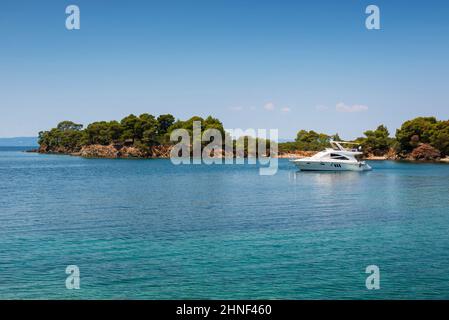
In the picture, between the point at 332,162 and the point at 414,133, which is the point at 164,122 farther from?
the point at 332,162

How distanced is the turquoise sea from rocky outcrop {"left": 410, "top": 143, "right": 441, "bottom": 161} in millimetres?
90022

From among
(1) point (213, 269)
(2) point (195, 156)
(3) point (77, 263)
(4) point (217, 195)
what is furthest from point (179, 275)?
(2) point (195, 156)

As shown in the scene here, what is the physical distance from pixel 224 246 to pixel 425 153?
118183 mm

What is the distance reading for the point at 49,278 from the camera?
19391 millimetres

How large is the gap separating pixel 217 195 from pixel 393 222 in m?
19.8

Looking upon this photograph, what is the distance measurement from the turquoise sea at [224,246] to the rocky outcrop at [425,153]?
9002 centimetres

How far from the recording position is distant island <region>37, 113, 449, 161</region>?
13050cm

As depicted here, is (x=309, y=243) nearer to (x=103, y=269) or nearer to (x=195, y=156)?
(x=103, y=269)

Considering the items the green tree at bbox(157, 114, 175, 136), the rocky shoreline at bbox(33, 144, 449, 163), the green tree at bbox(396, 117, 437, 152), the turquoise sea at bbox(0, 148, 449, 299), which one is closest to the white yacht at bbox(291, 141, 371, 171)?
the turquoise sea at bbox(0, 148, 449, 299)

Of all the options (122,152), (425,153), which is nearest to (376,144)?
(425,153)

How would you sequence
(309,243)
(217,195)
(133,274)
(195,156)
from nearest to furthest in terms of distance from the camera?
(133,274) → (309,243) → (217,195) → (195,156)

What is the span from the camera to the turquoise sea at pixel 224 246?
18250mm

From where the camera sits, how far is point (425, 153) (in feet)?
422

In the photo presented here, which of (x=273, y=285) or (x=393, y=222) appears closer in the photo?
(x=273, y=285)
